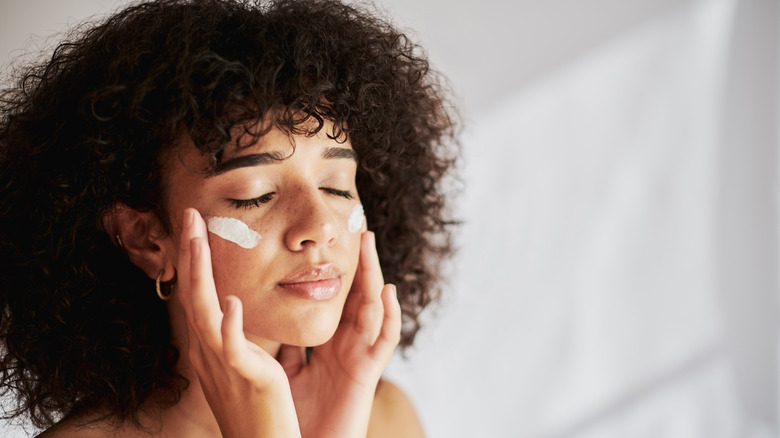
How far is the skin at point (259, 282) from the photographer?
1049mm

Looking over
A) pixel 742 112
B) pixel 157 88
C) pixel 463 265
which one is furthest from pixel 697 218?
pixel 157 88

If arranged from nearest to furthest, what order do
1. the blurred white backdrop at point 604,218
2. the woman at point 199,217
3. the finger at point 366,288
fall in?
1. the woman at point 199,217
2. the finger at point 366,288
3. the blurred white backdrop at point 604,218

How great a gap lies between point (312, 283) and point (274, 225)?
128 millimetres

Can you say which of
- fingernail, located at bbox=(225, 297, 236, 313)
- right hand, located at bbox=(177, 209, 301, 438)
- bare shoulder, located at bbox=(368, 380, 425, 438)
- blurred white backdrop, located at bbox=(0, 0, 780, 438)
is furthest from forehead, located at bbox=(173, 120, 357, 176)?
blurred white backdrop, located at bbox=(0, 0, 780, 438)

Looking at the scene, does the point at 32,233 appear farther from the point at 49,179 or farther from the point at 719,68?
the point at 719,68

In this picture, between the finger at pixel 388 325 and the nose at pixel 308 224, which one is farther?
the finger at pixel 388 325

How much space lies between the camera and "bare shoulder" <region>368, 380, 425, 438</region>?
1576 mm

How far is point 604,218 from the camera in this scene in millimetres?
2076

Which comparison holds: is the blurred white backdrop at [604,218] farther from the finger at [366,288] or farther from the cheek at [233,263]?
the cheek at [233,263]

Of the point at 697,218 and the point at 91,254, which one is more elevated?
the point at 91,254

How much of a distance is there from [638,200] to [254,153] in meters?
1.44

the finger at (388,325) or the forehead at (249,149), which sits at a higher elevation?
the forehead at (249,149)

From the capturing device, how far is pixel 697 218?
84.0 inches

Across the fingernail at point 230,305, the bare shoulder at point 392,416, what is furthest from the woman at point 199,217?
the bare shoulder at point 392,416
